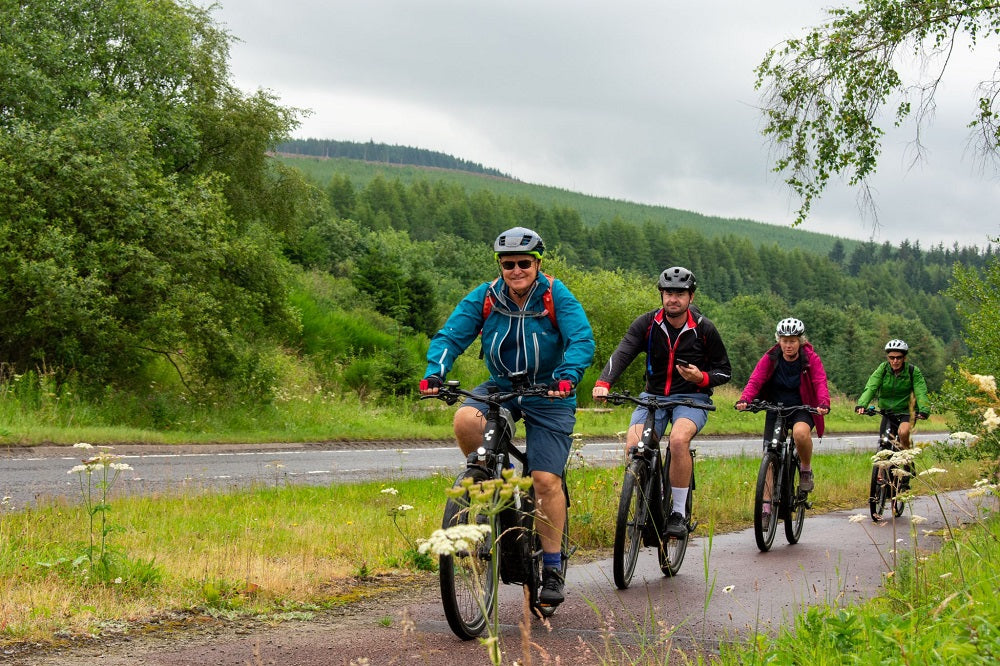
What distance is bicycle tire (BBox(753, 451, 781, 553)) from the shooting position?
29.6 feet

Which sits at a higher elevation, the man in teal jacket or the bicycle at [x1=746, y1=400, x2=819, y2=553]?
the man in teal jacket

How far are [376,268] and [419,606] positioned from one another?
113ft

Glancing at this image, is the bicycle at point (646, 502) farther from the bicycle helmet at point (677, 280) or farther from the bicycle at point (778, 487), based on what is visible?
the bicycle at point (778, 487)

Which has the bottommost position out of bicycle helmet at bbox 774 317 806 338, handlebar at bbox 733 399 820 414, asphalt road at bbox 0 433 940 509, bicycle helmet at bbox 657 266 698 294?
asphalt road at bbox 0 433 940 509

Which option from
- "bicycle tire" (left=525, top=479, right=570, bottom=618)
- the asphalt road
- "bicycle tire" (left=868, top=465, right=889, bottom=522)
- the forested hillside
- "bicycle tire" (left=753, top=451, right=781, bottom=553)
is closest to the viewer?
"bicycle tire" (left=525, top=479, right=570, bottom=618)

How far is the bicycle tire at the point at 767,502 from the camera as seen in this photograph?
355 inches

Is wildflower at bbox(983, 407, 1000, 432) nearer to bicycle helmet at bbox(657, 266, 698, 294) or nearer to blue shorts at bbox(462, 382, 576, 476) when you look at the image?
blue shorts at bbox(462, 382, 576, 476)

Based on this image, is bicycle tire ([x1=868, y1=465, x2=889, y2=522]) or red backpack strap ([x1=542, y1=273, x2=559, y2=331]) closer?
red backpack strap ([x1=542, y1=273, x2=559, y2=331])

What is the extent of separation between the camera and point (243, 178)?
3981cm

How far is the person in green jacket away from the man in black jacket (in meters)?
4.68

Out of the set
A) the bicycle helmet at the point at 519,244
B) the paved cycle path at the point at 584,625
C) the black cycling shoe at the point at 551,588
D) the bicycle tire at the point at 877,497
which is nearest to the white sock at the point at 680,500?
the paved cycle path at the point at 584,625

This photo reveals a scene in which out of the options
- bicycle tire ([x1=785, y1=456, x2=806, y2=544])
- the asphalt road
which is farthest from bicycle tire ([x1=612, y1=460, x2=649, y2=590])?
the asphalt road

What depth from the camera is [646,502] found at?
24.2 feet

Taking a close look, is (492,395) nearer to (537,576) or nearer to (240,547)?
(537,576)
